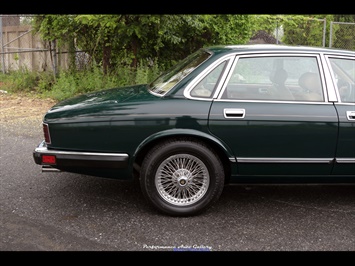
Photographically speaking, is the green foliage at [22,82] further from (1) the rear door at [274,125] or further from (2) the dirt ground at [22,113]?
(1) the rear door at [274,125]

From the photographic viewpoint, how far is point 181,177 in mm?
4023

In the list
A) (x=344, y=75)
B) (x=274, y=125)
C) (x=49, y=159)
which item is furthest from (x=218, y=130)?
(x=49, y=159)

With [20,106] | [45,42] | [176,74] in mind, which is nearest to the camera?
[176,74]

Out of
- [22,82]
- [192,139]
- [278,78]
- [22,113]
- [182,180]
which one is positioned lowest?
[22,113]

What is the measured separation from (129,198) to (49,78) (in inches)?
292

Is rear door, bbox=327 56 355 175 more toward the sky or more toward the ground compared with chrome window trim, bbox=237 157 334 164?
more toward the sky

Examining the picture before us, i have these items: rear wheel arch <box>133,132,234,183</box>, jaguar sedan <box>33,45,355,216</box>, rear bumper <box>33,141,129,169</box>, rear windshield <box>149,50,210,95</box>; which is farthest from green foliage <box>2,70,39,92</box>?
rear wheel arch <box>133,132,234,183</box>

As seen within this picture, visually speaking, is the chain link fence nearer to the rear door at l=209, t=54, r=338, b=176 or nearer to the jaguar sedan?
the jaguar sedan

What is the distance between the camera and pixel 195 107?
12.9 ft

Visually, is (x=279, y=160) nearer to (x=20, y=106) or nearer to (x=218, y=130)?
(x=218, y=130)

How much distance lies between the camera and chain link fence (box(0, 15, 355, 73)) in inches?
447

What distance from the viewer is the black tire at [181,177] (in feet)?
12.9

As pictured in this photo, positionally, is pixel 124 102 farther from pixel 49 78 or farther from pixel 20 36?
pixel 20 36

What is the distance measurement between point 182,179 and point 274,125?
1.00 m
